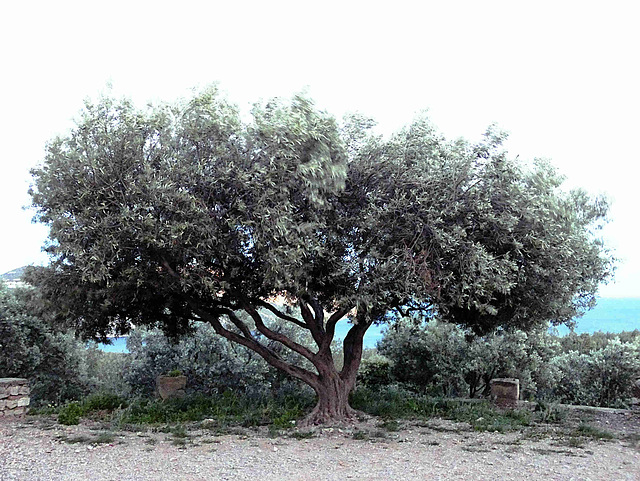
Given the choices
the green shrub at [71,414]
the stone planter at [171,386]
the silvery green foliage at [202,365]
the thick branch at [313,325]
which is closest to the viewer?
the green shrub at [71,414]

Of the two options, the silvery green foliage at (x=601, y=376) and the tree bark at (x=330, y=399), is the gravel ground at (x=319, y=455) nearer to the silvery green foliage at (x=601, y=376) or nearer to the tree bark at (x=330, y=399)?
the tree bark at (x=330, y=399)

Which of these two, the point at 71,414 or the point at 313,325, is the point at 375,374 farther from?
the point at 71,414

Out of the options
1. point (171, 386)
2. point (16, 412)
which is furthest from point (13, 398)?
point (171, 386)

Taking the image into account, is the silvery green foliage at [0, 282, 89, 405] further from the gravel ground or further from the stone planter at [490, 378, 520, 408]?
the stone planter at [490, 378, 520, 408]

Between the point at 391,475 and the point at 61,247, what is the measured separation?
194 inches

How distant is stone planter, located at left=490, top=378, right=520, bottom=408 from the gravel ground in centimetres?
237

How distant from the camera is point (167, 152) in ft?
25.1

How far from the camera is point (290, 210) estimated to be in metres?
7.45

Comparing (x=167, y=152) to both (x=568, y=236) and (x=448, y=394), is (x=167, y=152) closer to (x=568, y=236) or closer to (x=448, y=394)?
(x=568, y=236)

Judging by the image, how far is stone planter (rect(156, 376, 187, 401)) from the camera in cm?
1220

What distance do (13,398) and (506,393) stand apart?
9316 mm

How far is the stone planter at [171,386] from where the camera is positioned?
1220cm

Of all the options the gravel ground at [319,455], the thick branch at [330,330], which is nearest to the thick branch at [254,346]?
the thick branch at [330,330]

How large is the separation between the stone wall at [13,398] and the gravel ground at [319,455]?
3.36ft
